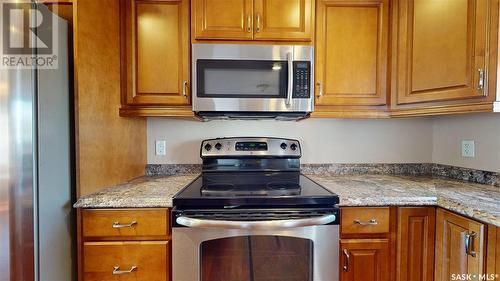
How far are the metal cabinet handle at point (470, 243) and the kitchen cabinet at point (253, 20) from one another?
1.23 metres

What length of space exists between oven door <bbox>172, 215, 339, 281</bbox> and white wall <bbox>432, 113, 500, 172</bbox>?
107cm

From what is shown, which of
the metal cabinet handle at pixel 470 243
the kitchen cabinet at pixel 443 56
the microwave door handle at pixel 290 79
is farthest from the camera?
the microwave door handle at pixel 290 79

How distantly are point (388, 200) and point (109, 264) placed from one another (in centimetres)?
136

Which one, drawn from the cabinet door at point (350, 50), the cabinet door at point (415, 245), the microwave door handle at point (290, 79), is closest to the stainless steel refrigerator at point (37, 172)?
the microwave door handle at point (290, 79)

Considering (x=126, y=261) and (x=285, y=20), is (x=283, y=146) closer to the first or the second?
(x=285, y=20)

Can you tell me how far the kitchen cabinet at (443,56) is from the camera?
1.21 m

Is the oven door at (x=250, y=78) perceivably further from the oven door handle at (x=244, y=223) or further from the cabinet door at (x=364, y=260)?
the cabinet door at (x=364, y=260)

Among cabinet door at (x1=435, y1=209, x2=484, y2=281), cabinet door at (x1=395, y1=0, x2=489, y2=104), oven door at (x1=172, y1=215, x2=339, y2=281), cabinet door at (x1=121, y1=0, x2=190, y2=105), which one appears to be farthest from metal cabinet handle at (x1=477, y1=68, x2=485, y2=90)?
cabinet door at (x1=121, y1=0, x2=190, y2=105)

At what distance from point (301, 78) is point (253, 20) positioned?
441mm

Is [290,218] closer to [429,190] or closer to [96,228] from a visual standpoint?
[429,190]

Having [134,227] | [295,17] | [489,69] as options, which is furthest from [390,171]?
[134,227]

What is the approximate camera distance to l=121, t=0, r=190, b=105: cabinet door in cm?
157

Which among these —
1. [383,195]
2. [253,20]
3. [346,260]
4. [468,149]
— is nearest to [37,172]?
[253,20]

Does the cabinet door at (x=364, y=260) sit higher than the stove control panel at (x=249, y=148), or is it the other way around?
the stove control panel at (x=249, y=148)
